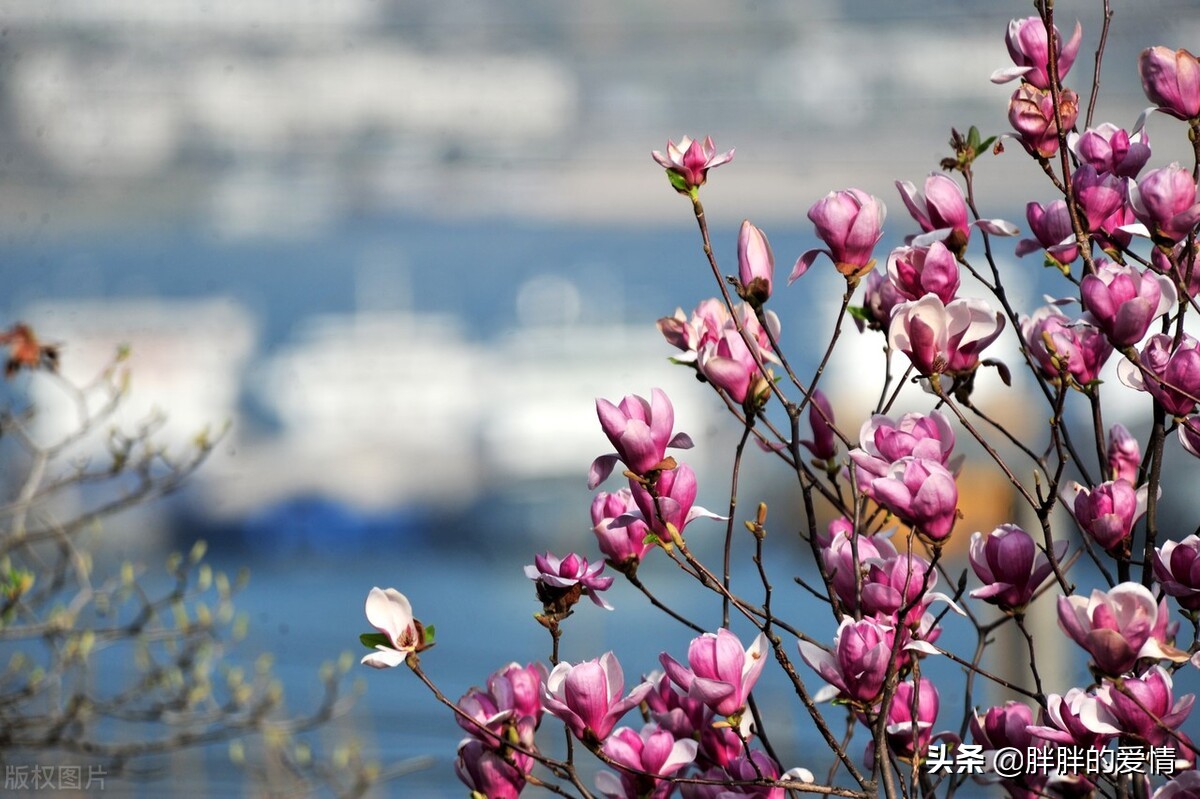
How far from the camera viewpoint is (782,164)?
251 centimetres

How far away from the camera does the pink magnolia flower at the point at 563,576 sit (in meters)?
0.52

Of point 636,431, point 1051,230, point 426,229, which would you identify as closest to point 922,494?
point 636,431

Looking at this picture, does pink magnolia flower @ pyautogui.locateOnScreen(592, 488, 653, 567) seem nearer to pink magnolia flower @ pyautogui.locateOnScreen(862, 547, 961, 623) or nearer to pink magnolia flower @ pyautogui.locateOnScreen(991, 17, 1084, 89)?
pink magnolia flower @ pyautogui.locateOnScreen(862, 547, 961, 623)

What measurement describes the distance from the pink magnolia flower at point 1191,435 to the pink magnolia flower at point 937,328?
0.37 ft

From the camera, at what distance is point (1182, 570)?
1.62 feet

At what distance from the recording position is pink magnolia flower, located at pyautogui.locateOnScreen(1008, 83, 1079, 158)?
0.60m

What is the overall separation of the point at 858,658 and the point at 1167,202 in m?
0.26

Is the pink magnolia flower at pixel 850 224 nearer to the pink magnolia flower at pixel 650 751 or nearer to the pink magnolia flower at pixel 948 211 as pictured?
the pink magnolia flower at pixel 948 211

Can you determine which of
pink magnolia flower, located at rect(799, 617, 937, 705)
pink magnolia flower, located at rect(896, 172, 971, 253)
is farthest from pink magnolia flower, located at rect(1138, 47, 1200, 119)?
pink magnolia flower, located at rect(799, 617, 937, 705)

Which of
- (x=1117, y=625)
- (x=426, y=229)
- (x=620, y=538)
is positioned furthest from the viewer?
(x=426, y=229)

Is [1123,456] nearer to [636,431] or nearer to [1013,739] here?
[1013,739]

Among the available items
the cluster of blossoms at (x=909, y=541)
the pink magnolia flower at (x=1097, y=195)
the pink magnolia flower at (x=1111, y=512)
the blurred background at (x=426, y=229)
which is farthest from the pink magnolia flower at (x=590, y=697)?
the blurred background at (x=426, y=229)

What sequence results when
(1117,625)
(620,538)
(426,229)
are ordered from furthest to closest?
(426,229) → (620,538) → (1117,625)

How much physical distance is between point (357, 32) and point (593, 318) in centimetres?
106
